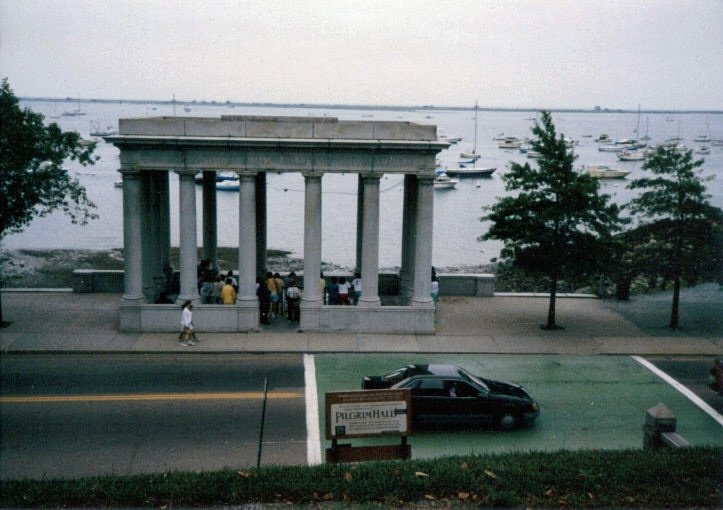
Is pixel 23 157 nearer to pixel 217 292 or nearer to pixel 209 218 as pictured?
pixel 217 292

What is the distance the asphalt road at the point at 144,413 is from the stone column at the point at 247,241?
2.66 m

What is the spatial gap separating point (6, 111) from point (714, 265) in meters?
21.1

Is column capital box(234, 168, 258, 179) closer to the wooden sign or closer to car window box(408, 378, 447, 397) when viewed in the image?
car window box(408, 378, 447, 397)

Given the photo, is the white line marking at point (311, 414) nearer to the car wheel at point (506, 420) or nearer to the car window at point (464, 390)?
the car window at point (464, 390)

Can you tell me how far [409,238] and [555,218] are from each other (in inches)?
200

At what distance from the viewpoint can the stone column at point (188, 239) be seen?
2273cm

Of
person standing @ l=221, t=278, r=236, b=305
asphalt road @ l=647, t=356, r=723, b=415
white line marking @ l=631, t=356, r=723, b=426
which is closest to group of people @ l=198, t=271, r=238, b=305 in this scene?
person standing @ l=221, t=278, r=236, b=305

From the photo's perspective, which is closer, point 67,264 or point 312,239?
point 312,239

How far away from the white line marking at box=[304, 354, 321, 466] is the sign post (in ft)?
2.75

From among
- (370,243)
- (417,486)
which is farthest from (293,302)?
(417,486)

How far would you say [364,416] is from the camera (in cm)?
1223

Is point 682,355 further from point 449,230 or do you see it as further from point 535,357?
point 449,230

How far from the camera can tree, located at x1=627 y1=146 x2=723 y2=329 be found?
23953 mm

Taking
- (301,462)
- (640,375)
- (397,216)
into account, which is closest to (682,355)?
(640,375)
